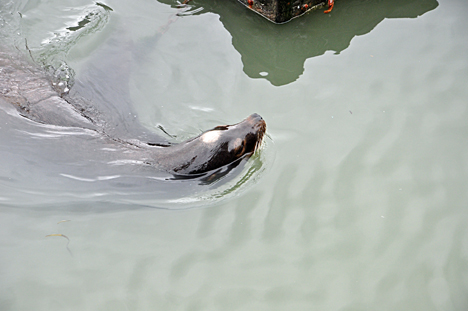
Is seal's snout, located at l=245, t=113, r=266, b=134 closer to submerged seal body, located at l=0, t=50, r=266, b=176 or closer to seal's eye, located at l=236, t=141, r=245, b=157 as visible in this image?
submerged seal body, located at l=0, t=50, r=266, b=176

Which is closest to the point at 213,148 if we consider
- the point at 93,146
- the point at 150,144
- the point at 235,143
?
the point at 235,143

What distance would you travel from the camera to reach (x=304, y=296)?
12.5 feet

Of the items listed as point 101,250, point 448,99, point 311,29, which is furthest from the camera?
point 311,29

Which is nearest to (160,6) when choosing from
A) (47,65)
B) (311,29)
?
(47,65)

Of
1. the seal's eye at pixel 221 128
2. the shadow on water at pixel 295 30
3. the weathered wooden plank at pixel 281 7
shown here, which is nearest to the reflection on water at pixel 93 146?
the seal's eye at pixel 221 128

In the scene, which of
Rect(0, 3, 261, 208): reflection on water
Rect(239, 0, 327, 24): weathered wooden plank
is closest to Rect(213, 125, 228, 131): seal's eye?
Rect(0, 3, 261, 208): reflection on water

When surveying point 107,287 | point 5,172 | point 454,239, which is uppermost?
point 5,172

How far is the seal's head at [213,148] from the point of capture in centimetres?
466

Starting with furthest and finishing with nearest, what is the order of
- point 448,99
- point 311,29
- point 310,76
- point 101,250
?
point 311,29 → point 310,76 → point 448,99 → point 101,250

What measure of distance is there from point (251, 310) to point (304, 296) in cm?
52

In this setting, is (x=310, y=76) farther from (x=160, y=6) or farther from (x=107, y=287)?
(x=107, y=287)

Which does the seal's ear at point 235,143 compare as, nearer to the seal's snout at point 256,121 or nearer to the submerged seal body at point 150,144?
the submerged seal body at point 150,144

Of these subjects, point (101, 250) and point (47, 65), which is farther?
point (47, 65)

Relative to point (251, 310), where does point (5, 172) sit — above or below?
above
